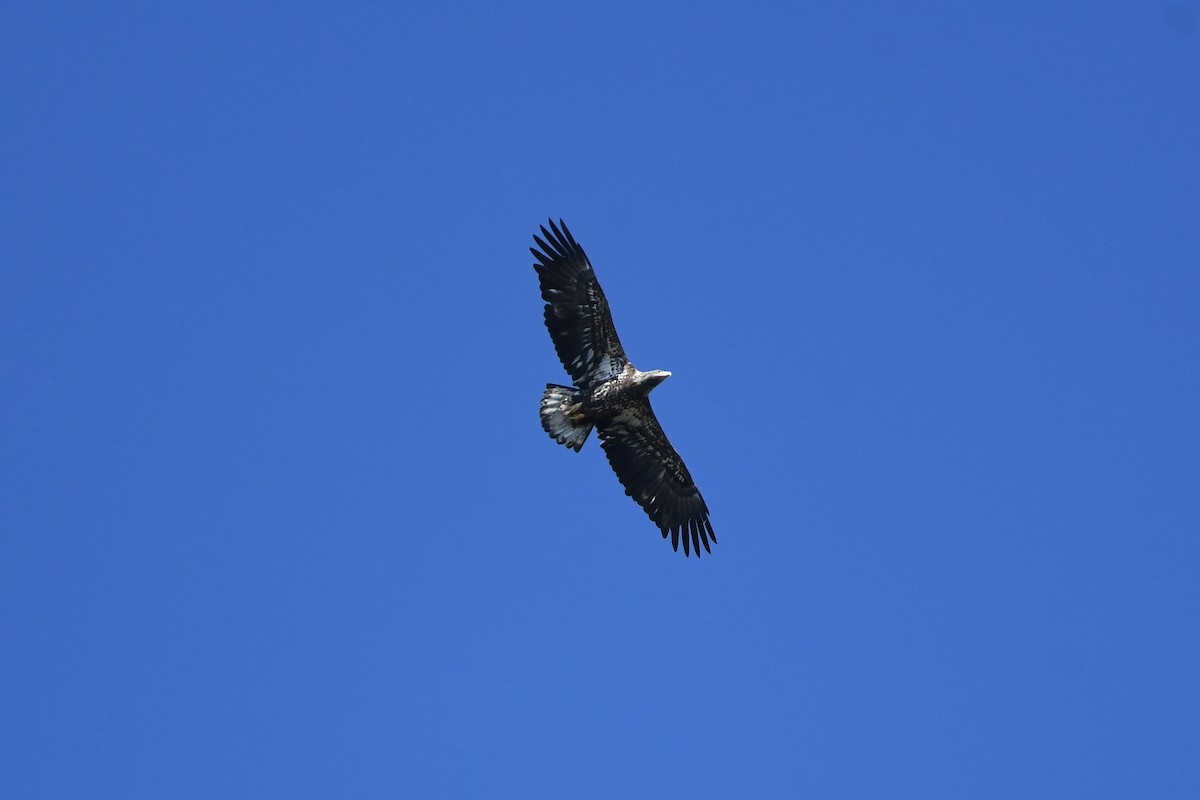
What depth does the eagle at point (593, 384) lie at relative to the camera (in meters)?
23.2

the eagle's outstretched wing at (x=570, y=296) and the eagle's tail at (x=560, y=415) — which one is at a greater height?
the eagle's outstretched wing at (x=570, y=296)

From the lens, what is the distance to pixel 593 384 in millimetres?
23672

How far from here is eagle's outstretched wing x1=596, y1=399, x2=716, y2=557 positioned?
2453 centimetres

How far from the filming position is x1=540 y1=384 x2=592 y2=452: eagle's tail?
23641mm

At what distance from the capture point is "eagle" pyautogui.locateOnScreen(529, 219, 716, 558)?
76.2ft

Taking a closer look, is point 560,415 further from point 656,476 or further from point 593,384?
point 656,476

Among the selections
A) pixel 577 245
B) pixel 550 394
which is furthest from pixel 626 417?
pixel 577 245

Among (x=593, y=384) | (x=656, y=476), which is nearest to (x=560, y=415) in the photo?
(x=593, y=384)

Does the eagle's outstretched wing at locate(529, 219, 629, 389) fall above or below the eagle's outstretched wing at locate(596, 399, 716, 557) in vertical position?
above

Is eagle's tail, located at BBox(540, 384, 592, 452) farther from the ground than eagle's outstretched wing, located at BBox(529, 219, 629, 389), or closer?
closer

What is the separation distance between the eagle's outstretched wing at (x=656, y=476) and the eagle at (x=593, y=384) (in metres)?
0.02

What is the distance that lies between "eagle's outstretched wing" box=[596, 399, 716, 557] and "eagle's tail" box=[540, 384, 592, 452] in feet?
2.42

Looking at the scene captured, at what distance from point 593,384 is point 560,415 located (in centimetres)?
72

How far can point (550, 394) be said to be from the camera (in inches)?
934
